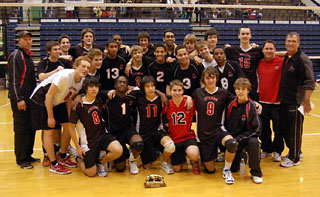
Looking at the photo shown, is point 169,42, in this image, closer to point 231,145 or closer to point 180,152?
point 180,152

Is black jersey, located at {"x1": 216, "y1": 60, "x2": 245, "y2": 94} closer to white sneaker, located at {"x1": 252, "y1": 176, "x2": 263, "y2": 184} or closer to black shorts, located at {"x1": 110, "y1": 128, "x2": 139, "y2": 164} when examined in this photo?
white sneaker, located at {"x1": 252, "y1": 176, "x2": 263, "y2": 184}

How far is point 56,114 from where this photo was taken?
13.9 ft

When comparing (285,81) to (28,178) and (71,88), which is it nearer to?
(71,88)

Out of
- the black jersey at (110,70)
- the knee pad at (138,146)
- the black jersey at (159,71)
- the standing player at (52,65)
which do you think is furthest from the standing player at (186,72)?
the standing player at (52,65)

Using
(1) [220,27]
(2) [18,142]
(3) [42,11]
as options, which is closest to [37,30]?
(3) [42,11]

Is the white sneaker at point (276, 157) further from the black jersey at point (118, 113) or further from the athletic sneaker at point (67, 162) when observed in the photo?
the athletic sneaker at point (67, 162)

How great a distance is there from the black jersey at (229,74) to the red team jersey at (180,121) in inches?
26.8

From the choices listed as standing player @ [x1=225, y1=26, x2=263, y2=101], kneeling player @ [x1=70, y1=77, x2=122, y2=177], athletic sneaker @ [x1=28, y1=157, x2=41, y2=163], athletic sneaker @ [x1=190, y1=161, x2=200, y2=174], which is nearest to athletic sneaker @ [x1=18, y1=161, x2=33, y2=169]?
athletic sneaker @ [x1=28, y1=157, x2=41, y2=163]

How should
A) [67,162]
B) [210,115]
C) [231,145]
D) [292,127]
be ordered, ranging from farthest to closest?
[67,162]
[292,127]
[210,115]
[231,145]

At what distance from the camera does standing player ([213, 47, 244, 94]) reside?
4504mm

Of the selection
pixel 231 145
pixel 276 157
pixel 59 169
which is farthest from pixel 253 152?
pixel 59 169

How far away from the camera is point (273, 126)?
4.69m

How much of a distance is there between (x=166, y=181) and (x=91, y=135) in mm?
1123

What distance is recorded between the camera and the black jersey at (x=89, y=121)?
406cm
